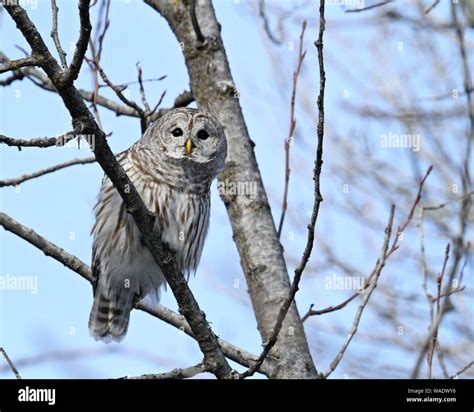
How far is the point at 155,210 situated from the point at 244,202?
644mm

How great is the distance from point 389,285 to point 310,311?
7.10m

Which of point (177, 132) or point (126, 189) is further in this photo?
point (177, 132)

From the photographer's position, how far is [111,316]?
20.4 feet

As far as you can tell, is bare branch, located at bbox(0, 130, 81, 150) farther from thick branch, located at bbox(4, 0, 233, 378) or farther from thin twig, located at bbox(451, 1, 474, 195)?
thin twig, located at bbox(451, 1, 474, 195)

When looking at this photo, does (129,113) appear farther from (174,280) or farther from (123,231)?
(174,280)

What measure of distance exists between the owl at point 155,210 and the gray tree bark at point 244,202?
0.75 ft

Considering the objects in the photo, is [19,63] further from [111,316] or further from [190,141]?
[111,316]

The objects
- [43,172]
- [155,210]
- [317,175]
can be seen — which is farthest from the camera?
[155,210]

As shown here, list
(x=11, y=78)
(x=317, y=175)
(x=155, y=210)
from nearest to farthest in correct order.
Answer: (x=317, y=175)
(x=155, y=210)
(x=11, y=78)

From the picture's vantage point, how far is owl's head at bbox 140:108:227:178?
19.6 ft

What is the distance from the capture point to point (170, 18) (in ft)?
20.1

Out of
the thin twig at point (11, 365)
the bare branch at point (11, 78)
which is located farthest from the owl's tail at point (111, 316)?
the thin twig at point (11, 365)

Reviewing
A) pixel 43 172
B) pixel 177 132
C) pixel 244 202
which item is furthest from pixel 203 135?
pixel 43 172

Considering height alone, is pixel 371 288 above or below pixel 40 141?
below
